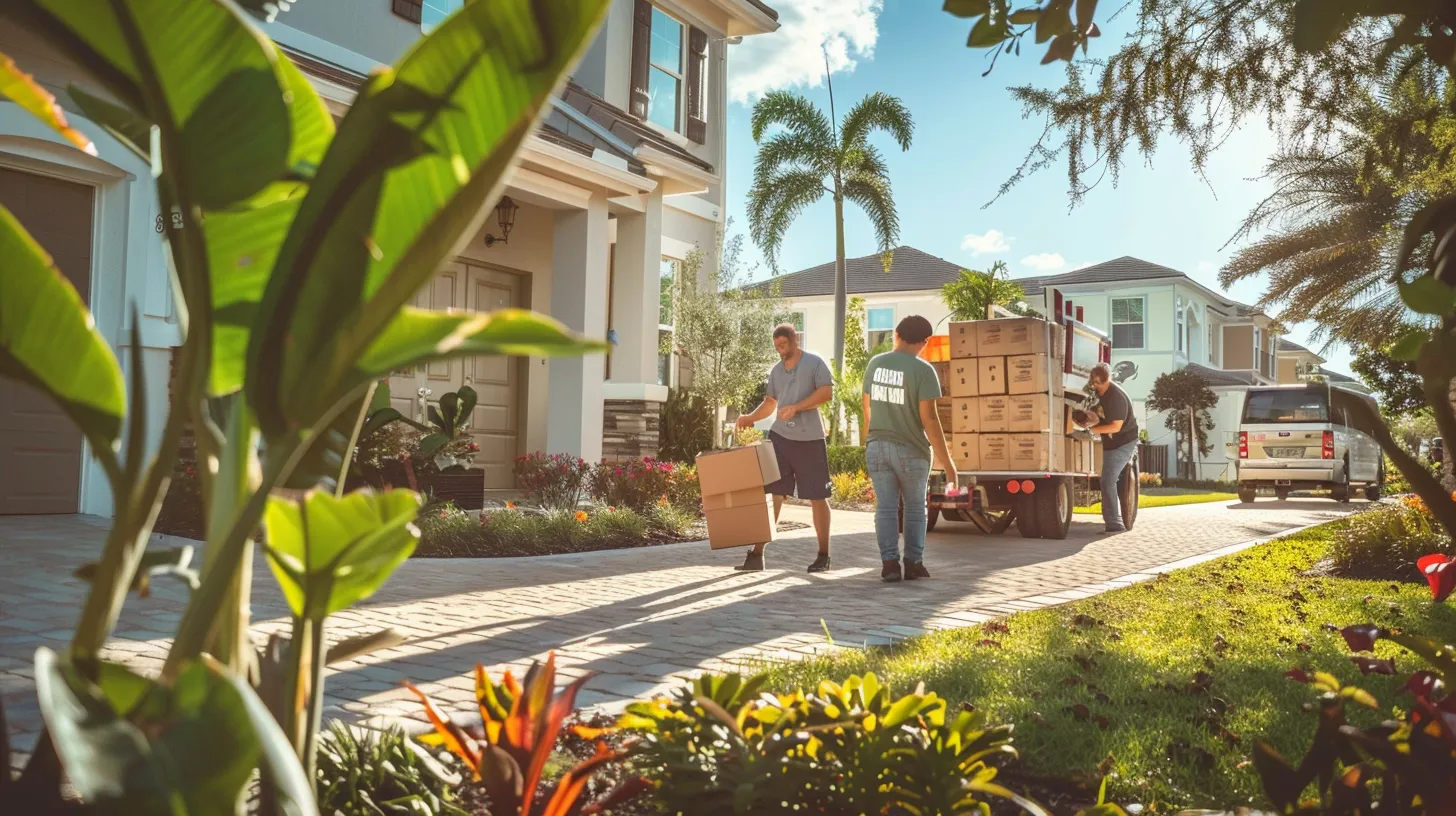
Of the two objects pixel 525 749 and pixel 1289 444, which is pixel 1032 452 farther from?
pixel 1289 444

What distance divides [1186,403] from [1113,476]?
89.8 ft

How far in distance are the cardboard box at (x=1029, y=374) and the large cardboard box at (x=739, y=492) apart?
487 centimetres

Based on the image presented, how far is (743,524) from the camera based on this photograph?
8.08 metres

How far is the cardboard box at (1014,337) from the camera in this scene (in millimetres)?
11875

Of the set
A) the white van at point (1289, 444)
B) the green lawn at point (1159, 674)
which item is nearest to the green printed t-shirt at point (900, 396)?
the green lawn at point (1159, 674)

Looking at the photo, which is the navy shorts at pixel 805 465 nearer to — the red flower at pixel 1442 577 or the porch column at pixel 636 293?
the porch column at pixel 636 293

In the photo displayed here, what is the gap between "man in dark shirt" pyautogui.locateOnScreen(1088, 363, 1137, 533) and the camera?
13.2m

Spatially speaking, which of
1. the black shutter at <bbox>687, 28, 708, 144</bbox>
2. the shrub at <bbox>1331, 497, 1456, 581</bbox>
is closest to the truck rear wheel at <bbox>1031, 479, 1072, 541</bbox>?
the shrub at <bbox>1331, 497, 1456, 581</bbox>

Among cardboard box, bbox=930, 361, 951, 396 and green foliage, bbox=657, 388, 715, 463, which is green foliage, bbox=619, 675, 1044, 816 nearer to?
cardboard box, bbox=930, 361, 951, 396

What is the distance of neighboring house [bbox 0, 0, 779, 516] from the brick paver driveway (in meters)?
1.65

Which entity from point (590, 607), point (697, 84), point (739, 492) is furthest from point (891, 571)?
point (697, 84)

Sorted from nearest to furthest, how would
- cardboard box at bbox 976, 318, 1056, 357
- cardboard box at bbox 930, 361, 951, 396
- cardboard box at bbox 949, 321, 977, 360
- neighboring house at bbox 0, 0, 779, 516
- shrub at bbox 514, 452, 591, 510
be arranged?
neighboring house at bbox 0, 0, 779, 516 < shrub at bbox 514, 452, 591, 510 < cardboard box at bbox 976, 318, 1056, 357 < cardboard box at bbox 949, 321, 977, 360 < cardboard box at bbox 930, 361, 951, 396

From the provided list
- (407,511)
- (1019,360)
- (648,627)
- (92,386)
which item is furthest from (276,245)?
(1019,360)

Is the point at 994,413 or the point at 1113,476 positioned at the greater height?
the point at 994,413
